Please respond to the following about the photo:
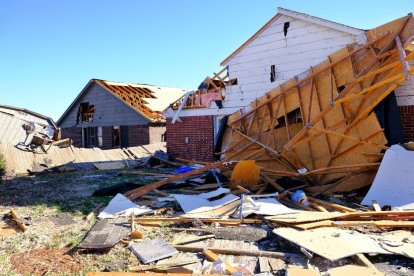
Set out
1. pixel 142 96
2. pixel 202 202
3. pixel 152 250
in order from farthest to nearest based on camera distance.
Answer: pixel 142 96 → pixel 202 202 → pixel 152 250

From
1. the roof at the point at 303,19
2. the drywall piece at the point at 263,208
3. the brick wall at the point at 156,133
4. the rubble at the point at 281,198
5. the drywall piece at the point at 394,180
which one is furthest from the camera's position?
the brick wall at the point at 156,133

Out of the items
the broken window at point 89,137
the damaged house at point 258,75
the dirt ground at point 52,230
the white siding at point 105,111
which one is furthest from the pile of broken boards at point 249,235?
the broken window at point 89,137

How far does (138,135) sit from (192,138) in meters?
8.95

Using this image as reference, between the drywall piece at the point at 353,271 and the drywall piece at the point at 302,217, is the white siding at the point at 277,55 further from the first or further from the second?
the drywall piece at the point at 353,271

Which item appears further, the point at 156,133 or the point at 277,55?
the point at 156,133

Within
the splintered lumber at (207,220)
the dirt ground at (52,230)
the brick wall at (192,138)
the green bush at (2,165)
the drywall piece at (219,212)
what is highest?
the brick wall at (192,138)

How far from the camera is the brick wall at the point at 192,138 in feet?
54.4

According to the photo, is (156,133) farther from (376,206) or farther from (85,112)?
(376,206)

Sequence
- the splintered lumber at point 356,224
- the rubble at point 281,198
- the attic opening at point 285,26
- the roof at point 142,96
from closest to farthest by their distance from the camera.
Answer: the rubble at point 281,198 → the splintered lumber at point 356,224 → the attic opening at point 285,26 → the roof at point 142,96

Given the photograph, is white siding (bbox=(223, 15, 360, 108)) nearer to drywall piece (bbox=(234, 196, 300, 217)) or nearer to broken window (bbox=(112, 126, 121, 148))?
drywall piece (bbox=(234, 196, 300, 217))

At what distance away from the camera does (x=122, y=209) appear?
7.88 metres

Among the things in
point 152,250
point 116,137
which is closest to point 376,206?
point 152,250

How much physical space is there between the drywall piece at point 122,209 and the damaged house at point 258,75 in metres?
5.43

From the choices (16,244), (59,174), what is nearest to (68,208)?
(16,244)
